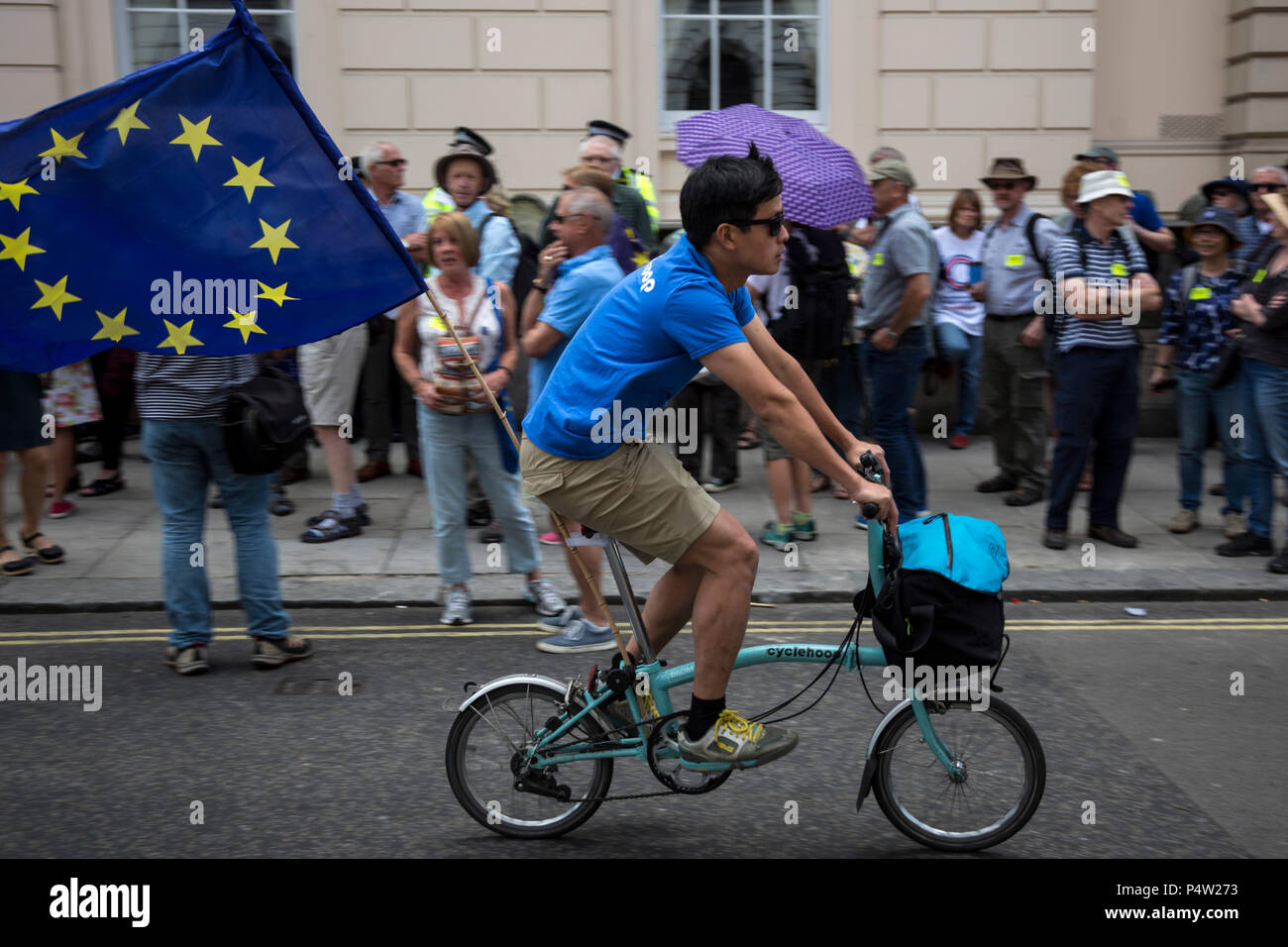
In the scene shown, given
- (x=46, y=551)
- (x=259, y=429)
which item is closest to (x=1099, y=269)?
(x=259, y=429)

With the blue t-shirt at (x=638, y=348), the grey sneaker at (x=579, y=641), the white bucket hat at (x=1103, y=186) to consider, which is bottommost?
the grey sneaker at (x=579, y=641)

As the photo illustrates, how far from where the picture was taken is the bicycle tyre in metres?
4.03

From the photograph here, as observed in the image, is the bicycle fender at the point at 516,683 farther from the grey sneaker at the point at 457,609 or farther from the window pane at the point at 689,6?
the window pane at the point at 689,6

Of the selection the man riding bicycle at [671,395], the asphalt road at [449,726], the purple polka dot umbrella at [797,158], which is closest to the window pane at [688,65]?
the purple polka dot umbrella at [797,158]

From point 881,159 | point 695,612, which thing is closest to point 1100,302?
point 881,159

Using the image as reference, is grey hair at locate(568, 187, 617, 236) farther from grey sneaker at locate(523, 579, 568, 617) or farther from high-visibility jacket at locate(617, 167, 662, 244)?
high-visibility jacket at locate(617, 167, 662, 244)

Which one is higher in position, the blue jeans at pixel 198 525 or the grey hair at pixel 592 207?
the grey hair at pixel 592 207

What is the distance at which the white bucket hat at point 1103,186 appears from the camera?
277 inches

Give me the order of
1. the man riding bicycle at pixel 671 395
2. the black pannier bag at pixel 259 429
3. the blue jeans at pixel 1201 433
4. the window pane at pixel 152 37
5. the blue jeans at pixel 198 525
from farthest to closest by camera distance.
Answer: the window pane at pixel 152 37 → the blue jeans at pixel 1201 433 → the blue jeans at pixel 198 525 → the black pannier bag at pixel 259 429 → the man riding bicycle at pixel 671 395

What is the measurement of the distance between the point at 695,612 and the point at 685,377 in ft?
2.24

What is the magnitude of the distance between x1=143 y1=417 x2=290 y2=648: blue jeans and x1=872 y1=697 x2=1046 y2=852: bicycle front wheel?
291 centimetres

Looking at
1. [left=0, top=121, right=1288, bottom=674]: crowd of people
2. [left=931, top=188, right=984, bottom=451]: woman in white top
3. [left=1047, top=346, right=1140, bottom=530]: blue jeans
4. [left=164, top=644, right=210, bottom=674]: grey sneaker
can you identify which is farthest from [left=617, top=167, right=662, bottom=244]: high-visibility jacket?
[left=164, top=644, right=210, bottom=674]: grey sneaker

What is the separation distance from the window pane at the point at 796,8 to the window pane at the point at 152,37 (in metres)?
5.01

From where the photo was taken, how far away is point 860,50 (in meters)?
10.9
